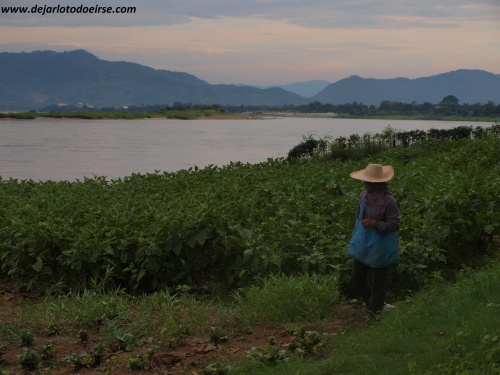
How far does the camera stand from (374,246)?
7.22m

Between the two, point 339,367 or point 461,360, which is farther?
point 339,367

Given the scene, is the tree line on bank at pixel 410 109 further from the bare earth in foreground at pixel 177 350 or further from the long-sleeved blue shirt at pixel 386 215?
the bare earth in foreground at pixel 177 350

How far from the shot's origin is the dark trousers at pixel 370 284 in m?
7.35

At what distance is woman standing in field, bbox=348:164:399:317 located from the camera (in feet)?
23.4

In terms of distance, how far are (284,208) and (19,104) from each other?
199 meters

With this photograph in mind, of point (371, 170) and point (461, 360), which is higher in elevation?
point (371, 170)

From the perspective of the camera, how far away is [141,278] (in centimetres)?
945

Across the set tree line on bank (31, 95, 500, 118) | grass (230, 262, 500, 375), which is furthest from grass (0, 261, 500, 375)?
tree line on bank (31, 95, 500, 118)

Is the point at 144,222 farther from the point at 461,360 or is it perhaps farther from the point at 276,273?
the point at 461,360

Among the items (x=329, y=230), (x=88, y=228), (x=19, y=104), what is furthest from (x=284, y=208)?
(x=19, y=104)

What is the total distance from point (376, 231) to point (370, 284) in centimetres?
71

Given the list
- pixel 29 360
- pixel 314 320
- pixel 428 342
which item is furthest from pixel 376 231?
pixel 29 360

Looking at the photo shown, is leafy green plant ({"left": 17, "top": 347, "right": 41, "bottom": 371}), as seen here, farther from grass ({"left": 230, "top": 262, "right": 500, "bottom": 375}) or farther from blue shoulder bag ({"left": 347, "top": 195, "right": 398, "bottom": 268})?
blue shoulder bag ({"left": 347, "top": 195, "right": 398, "bottom": 268})

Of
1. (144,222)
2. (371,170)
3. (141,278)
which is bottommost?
(141,278)
